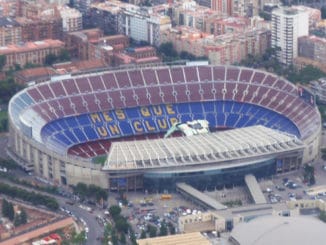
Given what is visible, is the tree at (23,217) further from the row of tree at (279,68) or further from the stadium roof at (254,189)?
the row of tree at (279,68)

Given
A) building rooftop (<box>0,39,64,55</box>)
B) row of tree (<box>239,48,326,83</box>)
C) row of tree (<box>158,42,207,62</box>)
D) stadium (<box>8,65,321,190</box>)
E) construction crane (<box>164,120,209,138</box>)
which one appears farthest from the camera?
building rooftop (<box>0,39,64,55</box>)

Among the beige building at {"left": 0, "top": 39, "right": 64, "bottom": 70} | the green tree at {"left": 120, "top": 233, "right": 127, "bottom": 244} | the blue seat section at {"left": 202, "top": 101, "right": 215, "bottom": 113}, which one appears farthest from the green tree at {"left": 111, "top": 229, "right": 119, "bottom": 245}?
the beige building at {"left": 0, "top": 39, "right": 64, "bottom": 70}

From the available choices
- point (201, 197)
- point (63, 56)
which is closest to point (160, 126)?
point (201, 197)

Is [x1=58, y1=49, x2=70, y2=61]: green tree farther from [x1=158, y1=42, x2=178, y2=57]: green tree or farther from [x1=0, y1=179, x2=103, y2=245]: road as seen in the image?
[x1=0, y1=179, x2=103, y2=245]: road

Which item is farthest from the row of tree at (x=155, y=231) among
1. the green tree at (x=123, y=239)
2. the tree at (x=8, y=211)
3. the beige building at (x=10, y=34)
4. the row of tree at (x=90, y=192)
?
the beige building at (x=10, y=34)

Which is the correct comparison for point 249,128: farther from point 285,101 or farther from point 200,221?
point 200,221

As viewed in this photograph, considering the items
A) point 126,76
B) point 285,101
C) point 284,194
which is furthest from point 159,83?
point 284,194

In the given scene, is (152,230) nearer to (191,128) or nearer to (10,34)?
(191,128)
